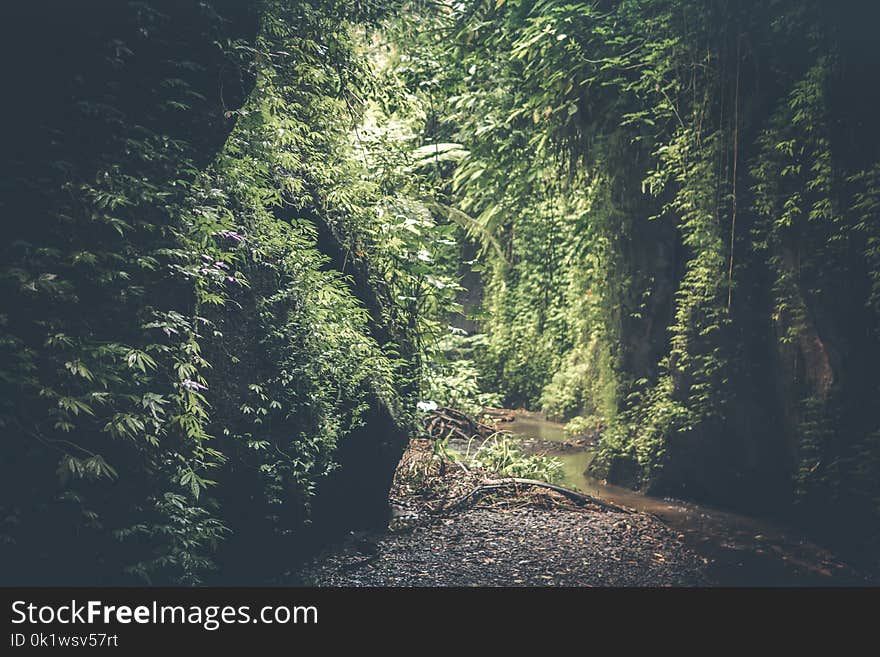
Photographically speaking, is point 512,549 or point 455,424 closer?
point 512,549

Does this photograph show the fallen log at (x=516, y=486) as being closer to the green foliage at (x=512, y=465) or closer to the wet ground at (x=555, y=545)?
the wet ground at (x=555, y=545)

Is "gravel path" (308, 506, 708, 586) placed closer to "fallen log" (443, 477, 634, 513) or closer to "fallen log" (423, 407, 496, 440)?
"fallen log" (443, 477, 634, 513)

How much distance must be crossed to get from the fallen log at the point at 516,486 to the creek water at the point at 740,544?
450 mm

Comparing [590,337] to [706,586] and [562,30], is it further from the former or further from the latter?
[706,586]

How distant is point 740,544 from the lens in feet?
20.5

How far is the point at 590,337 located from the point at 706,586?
15.9ft

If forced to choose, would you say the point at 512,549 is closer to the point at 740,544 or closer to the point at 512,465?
the point at 740,544

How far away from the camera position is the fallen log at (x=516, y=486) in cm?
699

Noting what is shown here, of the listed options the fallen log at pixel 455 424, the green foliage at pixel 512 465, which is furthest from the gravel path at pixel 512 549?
the fallen log at pixel 455 424

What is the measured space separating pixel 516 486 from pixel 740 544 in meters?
2.19

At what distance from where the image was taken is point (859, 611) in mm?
4043

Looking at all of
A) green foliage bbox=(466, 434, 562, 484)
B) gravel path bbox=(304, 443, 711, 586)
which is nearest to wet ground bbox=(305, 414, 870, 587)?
gravel path bbox=(304, 443, 711, 586)

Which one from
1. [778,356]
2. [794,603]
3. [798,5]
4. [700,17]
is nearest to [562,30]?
[700,17]

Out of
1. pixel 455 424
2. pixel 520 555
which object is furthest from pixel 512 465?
pixel 520 555
